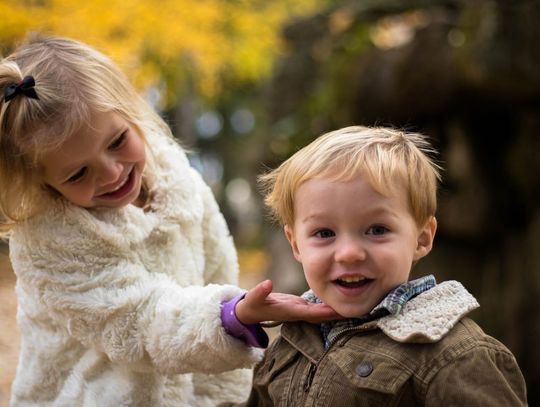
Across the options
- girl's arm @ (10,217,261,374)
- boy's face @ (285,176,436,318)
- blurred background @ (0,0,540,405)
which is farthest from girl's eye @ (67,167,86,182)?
blurred background @ (0,0,540,405)

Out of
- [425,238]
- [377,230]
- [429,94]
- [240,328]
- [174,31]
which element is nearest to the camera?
[377,230]

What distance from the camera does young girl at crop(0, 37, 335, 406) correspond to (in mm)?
2006

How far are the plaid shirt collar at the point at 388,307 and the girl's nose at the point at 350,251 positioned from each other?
0.38 ft

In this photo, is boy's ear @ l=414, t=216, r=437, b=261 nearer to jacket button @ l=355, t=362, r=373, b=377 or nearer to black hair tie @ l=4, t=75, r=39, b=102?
jacket button @ l=355, t=362, r=373, b=377

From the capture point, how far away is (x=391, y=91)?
6258 mm

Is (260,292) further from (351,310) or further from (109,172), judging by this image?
(109,172)

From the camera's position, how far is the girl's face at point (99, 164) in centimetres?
203

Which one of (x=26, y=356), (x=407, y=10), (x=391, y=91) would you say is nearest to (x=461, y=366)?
(x=26, y=356)

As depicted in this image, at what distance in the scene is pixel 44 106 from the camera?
79.3 inches

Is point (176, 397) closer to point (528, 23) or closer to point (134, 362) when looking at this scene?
point (134, 362)

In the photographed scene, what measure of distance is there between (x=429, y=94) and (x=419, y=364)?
15.6ft

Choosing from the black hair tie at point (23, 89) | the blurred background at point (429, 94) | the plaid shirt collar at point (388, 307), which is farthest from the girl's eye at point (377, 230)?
the blurred background at point (429, 94)

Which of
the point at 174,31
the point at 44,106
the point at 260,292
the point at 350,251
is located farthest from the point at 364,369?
the point at 174,31

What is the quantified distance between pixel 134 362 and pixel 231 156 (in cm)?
1454
